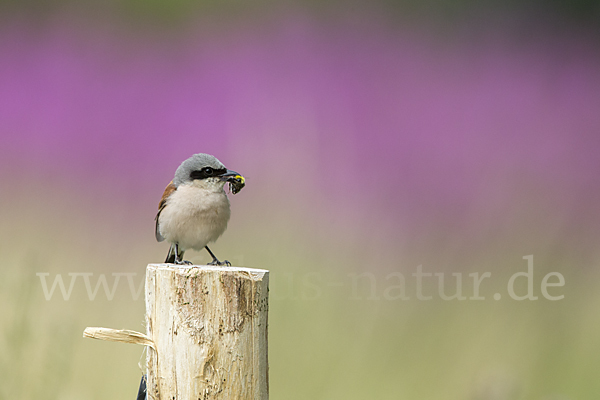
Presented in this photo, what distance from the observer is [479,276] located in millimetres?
2125

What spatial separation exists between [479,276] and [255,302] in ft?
4.57

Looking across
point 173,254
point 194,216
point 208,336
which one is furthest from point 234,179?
point 208,336

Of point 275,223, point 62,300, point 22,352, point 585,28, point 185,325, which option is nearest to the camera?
point 185,325

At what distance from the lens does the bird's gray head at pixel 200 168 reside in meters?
1.39

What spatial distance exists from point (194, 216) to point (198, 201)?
40mm

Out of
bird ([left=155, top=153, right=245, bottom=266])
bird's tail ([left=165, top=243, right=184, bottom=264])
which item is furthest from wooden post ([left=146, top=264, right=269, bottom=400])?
bird's tail ([left=165, top=243, right=184, bottom=264])

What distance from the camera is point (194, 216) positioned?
1.40 metres

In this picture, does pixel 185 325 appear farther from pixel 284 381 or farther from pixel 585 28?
pixel 585 28

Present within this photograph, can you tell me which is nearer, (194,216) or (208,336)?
(208,336)

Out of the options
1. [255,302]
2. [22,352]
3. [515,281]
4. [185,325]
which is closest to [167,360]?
[185,325]

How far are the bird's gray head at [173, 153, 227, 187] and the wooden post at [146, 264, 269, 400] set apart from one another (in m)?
0.46

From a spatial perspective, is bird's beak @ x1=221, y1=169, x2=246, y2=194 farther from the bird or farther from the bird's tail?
the bird's tail

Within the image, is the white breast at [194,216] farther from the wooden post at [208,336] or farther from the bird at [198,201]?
the wooden post at [208,336]

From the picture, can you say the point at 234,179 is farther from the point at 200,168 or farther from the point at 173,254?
the point at 173,254
